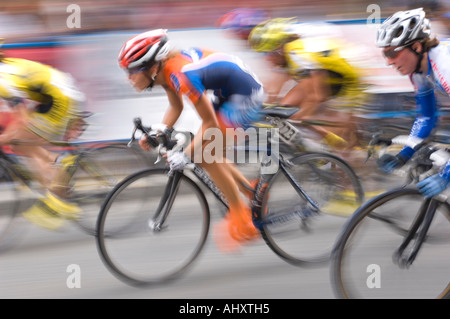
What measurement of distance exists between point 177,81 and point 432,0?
13.6ft

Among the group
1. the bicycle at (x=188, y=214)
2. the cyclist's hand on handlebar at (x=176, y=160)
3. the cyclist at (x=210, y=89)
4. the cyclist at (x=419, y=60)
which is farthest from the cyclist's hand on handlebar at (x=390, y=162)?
the cyclist's hand on handlebar at (x=176, y=160)

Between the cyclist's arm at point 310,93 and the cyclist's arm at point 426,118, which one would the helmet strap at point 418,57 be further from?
the cyclist's arm at point 310,93

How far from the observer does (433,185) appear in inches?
113

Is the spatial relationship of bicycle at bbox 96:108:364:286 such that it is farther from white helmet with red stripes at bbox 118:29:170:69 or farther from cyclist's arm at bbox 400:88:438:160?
cyclist's arm at bbox 400:88:438:160

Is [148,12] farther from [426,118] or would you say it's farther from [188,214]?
[426,118]

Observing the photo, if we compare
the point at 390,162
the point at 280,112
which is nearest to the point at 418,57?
the point at 390,162

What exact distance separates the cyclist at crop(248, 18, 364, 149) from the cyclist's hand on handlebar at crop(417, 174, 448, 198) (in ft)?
6.35

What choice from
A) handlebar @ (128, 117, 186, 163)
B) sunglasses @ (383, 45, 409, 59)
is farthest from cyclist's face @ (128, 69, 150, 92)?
sunglasses @ (383, 45, 409, 59)

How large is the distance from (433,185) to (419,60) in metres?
0.75

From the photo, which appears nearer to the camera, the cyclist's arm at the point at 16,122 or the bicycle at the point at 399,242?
the bicycle at the point at 399,242

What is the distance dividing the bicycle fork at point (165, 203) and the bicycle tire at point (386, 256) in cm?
116

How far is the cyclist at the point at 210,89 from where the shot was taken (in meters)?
3.61

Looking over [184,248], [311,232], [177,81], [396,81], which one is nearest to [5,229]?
[184,248]
